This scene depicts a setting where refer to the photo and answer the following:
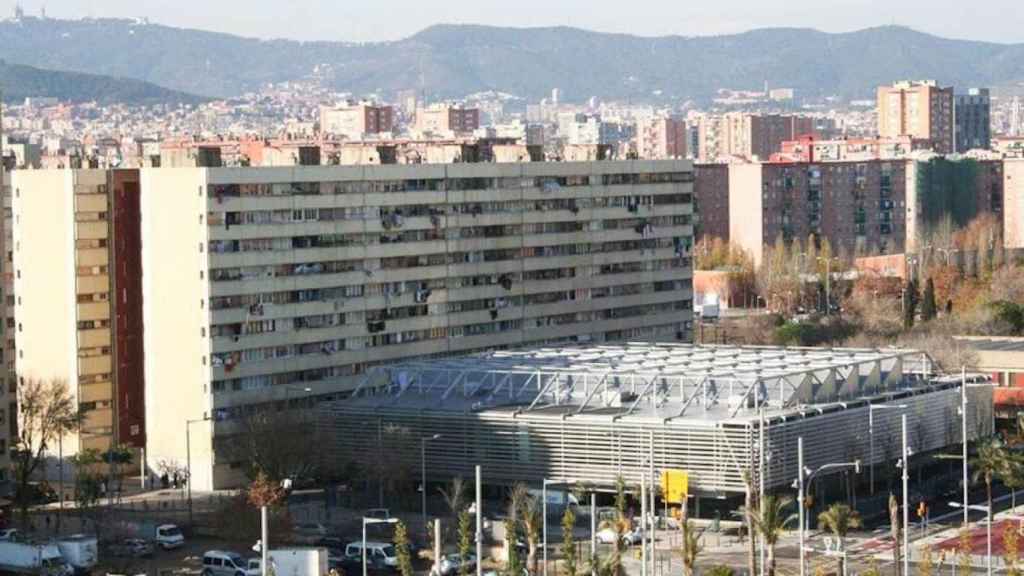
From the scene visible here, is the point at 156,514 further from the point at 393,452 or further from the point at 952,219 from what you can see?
the point at 952,219

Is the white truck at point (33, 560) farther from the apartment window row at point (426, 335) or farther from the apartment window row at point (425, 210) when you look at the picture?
the apartment window row at point (425, 210)

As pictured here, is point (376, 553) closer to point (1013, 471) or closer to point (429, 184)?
point (1013, 471)

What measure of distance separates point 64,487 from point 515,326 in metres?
13.3

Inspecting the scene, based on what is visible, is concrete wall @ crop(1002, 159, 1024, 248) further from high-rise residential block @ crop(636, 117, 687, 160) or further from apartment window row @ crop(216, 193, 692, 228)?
high-rise residential block @ crop(636, 117, 687, 160)

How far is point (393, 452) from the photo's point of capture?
167 ft

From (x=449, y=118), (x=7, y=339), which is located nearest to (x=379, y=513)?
(x=7, y=339)

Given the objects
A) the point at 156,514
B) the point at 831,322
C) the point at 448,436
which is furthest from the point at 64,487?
the point at 831,322

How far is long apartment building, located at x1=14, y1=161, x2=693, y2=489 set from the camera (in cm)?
5416

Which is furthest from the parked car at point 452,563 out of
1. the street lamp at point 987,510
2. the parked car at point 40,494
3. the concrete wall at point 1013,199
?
the concrete wall at point 1013,199

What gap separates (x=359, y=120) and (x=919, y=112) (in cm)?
→ 3945

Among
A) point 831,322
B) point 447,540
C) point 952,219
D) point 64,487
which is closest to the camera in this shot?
point 447,540

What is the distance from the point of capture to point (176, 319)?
54.4 meters

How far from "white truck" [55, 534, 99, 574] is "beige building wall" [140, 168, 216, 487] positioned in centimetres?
941

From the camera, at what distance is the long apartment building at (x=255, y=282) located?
5416cm
